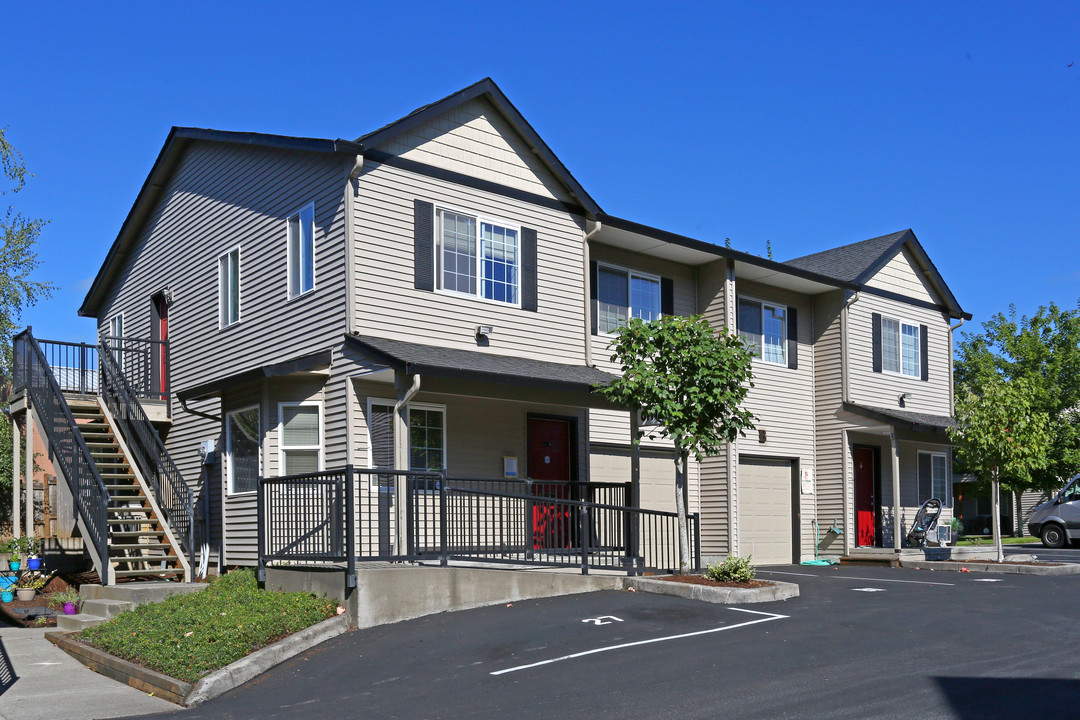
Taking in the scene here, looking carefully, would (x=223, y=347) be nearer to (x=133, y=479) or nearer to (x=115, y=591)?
(x=133, y=479)

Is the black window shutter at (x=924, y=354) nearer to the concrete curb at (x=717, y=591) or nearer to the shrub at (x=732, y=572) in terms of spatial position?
the concrete curb at (x=717, y=591)

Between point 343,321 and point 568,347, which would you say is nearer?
point 343,321

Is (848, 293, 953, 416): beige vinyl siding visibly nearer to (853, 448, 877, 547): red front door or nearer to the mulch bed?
(853, 448, 877, 547): red front door

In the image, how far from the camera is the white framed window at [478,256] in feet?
52.5

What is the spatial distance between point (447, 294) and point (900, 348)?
13.9 m

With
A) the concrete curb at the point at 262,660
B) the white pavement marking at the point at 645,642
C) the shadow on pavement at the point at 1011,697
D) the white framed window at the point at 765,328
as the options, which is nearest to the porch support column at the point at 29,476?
the concrete curb at the point at 262,660

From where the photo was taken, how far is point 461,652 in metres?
10.5

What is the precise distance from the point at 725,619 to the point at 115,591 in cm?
855

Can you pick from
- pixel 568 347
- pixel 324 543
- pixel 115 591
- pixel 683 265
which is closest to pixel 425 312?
pixel 568 347

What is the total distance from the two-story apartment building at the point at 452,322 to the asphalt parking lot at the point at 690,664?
330cm

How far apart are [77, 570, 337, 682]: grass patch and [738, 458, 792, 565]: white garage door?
11516mm

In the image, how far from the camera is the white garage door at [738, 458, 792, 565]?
70.9 feet

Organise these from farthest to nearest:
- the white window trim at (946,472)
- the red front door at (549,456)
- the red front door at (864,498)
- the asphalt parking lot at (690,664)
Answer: the white window trim at (946,472) < the red front door at (864,498) < the red front door at (549,456) < the asphalt parking lot at (690,664)

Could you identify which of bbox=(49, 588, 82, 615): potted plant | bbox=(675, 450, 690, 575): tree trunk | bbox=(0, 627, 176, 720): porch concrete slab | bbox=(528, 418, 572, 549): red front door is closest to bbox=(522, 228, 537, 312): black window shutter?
bbox=(528, 418, 572, 549): red front door
